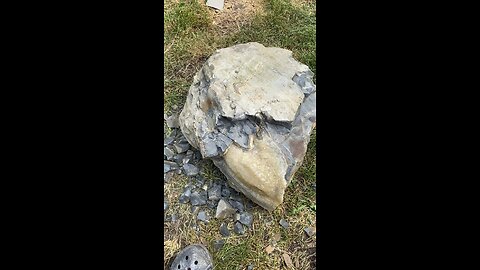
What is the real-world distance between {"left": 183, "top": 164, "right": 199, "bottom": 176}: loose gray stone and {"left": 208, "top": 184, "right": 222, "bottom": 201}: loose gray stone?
0.14m

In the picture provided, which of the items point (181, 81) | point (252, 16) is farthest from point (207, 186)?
point (252, 16)

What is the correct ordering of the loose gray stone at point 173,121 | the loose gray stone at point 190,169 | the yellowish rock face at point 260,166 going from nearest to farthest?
1. the yellowish rock face at point 260,166
2. the loose gray stone at point 190,169
3. the loose gray stone at point 173,121

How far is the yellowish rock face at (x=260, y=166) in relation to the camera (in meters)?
2.32

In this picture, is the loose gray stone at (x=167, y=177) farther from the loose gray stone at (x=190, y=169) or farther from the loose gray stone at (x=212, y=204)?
the loose gray stone at (x=212, y=204)

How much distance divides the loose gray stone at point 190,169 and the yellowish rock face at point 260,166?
37 centimetres

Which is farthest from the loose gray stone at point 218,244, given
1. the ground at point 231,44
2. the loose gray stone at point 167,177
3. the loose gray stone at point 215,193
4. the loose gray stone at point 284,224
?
the loose gray stone at point 167,177

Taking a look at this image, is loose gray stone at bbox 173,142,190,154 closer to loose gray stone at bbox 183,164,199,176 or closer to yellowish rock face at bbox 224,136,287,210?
loose gray stone at bbox 183,164,199,176

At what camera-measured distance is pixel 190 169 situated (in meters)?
2.69

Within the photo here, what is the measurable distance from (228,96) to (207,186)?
23.3 inches

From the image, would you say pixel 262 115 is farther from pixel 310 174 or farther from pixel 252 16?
pixel 252 16

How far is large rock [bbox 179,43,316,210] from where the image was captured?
2.33 m

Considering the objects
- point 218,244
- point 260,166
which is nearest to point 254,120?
point 260,166

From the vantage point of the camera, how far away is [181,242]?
254 centimetres

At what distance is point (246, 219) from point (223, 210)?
0.46 ft
